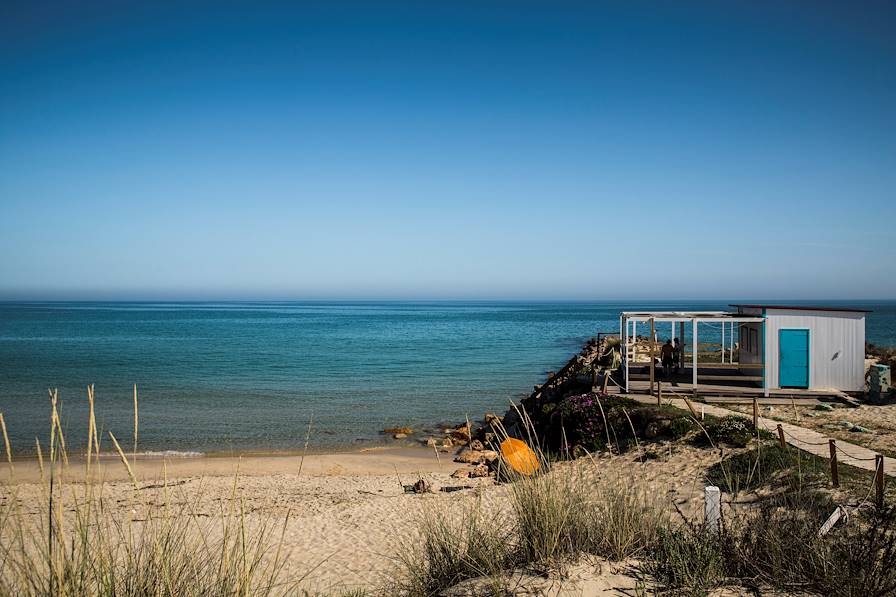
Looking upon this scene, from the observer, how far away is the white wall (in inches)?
709

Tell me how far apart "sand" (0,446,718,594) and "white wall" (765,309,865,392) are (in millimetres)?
7425

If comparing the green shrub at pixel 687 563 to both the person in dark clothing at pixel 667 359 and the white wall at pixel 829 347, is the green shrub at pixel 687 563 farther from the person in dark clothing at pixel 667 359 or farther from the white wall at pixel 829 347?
the person in dark clothing at pixel 667 359

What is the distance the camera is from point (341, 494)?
14.0 m

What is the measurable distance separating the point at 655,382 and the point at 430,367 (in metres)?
21.9

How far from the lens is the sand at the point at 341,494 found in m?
9.07

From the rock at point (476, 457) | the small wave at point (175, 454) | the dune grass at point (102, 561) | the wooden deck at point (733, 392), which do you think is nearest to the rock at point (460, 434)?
the rock at point (476, 457)

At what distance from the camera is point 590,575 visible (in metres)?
5.15

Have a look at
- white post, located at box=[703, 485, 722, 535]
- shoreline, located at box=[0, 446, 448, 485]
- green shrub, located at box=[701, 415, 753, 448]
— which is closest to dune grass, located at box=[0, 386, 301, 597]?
white post, located at box=[703, 485, 722, 535]

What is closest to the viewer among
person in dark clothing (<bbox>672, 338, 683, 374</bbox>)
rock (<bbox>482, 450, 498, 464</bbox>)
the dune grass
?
the dune grass

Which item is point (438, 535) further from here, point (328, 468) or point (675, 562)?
point (328, 468)

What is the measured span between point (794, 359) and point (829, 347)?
3.49 feet

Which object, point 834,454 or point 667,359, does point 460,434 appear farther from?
point 834,454

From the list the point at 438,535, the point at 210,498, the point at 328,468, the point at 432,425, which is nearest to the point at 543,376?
the point at 432,425

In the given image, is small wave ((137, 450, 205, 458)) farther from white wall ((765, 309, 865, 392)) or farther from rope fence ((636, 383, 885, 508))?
white wall ((765, 309, 865, 392))
